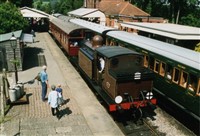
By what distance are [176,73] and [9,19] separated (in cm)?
1797

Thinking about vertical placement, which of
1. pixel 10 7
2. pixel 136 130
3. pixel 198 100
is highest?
pixel 10 7

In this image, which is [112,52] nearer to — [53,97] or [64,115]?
[53,97]

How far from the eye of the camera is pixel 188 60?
11.8 meters

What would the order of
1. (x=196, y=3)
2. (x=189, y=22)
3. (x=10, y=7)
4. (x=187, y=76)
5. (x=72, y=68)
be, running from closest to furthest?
(x=187, y=76), (x=72, y=68), (x=10, y=7), (x=189, y=22), (x=196, y=3)

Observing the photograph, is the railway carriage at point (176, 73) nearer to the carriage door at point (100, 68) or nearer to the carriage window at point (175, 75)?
the carriage window at point (175, 75)

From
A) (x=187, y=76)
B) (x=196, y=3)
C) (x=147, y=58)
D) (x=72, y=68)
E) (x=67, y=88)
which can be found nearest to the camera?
(x=187, y=76)

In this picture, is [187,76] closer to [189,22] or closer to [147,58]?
[147,58]

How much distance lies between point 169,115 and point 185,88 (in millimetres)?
1989

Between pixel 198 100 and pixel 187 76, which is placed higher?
pixel 187 76

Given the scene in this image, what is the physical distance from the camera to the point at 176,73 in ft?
40.9

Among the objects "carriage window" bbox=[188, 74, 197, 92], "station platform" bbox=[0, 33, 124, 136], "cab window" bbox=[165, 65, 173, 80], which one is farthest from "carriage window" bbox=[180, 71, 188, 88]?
"station platform" bbox=[0, 33, 124, 136]

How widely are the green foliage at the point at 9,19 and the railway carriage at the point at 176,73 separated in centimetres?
1418

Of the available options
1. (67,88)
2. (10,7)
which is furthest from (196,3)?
(67,88)

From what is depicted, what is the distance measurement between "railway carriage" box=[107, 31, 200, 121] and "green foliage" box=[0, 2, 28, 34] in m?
14.2
